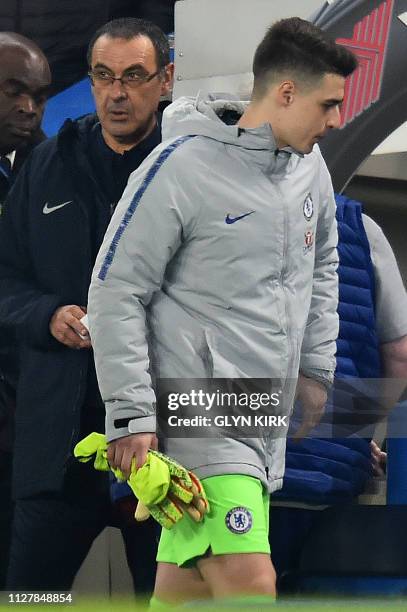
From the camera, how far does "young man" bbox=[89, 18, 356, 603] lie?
1.92 metres

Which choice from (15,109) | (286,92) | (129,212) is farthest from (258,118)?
(15,109)

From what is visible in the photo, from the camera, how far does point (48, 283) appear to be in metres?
2.40

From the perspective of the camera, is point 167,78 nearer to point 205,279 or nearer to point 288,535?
point 205,279

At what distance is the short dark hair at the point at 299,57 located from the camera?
6.72 feet

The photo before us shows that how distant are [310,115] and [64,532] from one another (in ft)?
2.85

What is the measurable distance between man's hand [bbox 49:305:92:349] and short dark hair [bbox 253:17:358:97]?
1.71 ft

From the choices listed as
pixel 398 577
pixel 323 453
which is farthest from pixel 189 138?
pixel 398 577

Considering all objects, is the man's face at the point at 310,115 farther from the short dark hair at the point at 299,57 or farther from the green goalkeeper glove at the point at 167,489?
the green goalkeeper glove at the point at 167,489

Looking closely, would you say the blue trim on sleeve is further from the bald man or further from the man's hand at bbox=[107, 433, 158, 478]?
the bald man

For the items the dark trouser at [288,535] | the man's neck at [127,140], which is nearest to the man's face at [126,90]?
the man's neck at [127,140]

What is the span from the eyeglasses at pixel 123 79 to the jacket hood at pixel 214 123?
1.03 feet

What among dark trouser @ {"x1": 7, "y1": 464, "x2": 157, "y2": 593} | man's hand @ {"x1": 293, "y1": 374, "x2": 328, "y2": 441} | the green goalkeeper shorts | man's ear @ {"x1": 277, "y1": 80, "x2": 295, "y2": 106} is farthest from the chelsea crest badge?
dark trouser @ {"x1": 7, "y1": 464, "x2": 157, "y2": 593}

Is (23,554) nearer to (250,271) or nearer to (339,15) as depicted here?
(250,271)

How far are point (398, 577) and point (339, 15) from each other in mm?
1058
